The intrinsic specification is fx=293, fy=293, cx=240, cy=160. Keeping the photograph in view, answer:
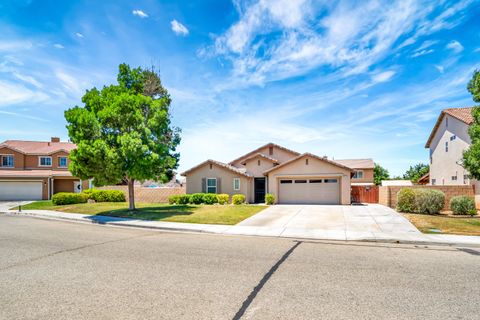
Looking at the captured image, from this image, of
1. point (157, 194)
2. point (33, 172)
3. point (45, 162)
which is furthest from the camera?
point (45, 162)

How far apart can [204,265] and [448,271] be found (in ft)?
18.3

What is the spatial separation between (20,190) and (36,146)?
7.08 meters

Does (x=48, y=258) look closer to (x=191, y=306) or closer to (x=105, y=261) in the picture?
(x=105, y=261)

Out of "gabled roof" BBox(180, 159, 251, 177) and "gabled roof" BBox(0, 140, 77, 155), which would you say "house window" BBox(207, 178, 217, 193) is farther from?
"gabled roof" BBox(0, 140, 77, 155)

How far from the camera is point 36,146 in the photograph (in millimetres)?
38000

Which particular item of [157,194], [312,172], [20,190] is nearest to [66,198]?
[157,194]

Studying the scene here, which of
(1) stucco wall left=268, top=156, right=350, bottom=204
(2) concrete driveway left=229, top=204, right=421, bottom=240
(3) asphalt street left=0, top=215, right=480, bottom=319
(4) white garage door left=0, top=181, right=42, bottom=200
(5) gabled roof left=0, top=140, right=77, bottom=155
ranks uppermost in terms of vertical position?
(5) gabled roof left=0, top=140, right=77, bottom=155

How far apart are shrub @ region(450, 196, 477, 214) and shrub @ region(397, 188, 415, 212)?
2307mm

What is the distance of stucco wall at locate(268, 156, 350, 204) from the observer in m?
25.1

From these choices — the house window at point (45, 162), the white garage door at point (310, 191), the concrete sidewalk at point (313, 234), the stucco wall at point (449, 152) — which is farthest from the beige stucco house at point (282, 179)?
the house window at point (45, 162)

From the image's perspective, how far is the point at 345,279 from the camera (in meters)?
5.99

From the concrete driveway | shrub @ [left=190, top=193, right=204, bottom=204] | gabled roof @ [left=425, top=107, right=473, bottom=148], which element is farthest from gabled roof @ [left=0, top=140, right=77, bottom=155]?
gabled roof @ [left=425, top=107, right=473, bottom=148]

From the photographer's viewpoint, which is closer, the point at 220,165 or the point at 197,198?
the point at 197,198

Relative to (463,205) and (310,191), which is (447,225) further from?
(310,191)
